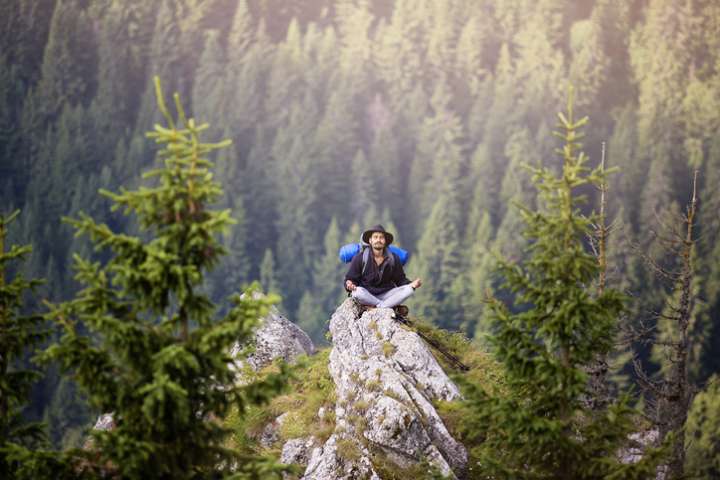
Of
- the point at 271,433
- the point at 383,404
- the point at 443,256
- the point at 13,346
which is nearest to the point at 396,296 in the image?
the point at 271,433

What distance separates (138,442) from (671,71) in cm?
14203

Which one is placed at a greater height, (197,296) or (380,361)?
(197,296)

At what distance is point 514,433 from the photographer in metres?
13.2

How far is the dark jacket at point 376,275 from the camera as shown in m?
20.4

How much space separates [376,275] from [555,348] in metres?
6.99

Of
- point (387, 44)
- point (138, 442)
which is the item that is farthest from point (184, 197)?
point (387, 44)

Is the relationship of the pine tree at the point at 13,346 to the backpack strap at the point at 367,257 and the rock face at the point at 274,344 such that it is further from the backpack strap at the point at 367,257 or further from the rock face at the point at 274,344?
the rock face at the point at 274,344

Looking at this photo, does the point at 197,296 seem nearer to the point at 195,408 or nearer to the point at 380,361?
the point at 195,408

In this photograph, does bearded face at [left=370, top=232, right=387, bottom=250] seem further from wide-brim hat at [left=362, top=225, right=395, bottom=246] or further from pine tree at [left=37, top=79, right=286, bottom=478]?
pine tree at [left=37, top=79, right=286, bottom=478]

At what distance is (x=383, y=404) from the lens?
17.0 meters

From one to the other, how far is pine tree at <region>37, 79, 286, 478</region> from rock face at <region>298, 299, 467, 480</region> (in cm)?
380

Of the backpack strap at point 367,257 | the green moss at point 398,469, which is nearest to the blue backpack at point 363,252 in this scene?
the backpack strap at point 367,257

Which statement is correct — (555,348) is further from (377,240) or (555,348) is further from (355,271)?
(355,271)

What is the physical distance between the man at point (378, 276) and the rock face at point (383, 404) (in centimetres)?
52
